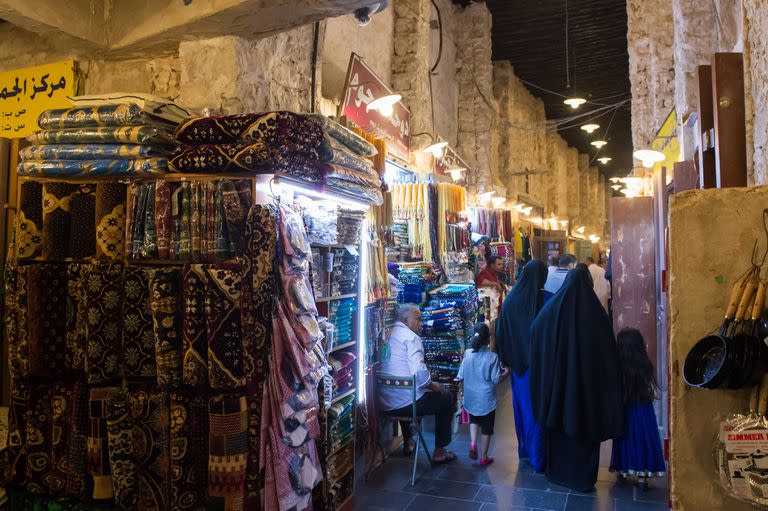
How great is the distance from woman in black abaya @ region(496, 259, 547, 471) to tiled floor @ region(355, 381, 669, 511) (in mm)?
351

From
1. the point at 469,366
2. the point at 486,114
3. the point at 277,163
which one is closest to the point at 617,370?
the point at 469,366

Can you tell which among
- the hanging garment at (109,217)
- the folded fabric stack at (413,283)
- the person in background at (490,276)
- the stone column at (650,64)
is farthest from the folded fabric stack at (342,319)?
the stone column at (650,64)

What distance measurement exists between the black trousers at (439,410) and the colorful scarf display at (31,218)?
288cm

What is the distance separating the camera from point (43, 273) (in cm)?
318

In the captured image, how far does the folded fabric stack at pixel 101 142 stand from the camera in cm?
313

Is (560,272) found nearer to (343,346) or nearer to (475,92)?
(343,346)

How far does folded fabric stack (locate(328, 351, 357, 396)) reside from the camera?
3.93 m

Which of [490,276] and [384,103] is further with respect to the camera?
[490,276]

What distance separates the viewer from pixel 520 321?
5.03 m

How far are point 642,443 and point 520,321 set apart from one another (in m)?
1.33

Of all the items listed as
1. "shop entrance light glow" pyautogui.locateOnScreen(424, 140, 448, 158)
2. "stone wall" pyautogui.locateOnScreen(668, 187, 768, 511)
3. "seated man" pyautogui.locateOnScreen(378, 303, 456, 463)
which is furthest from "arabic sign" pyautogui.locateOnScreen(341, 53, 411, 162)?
"stone wall" pyautogui.locateOnScreen(668, 187, 768, 511)

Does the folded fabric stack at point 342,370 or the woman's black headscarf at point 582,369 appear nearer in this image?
the folded fabric stack at point 342,370

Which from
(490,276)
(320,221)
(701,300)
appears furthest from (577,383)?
(490,276)

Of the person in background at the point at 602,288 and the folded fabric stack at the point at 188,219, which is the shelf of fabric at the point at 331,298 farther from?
the person in background at the point at 602,288
